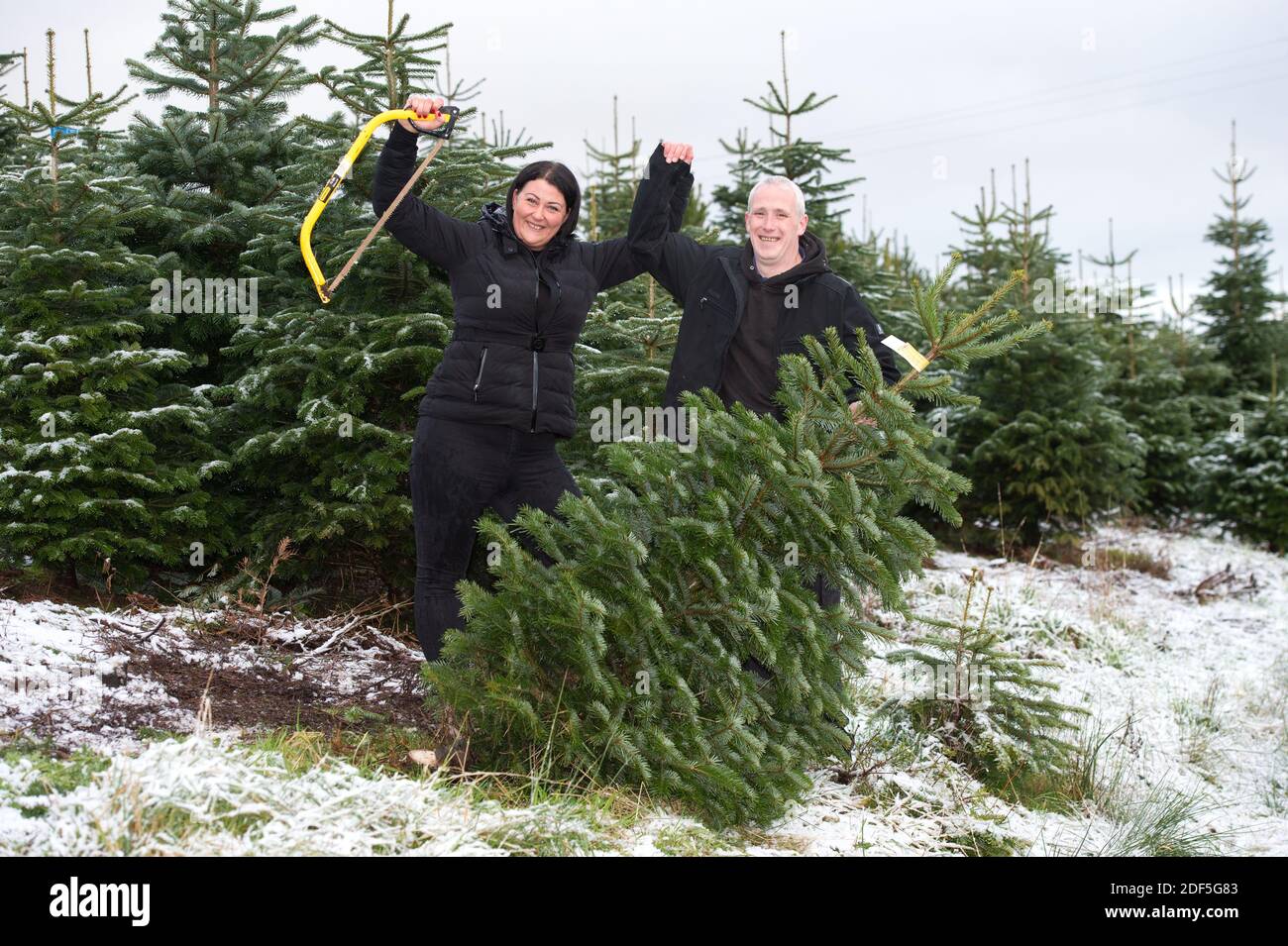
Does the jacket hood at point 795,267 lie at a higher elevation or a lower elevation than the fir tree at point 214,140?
lower

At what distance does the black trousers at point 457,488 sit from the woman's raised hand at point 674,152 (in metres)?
1.32

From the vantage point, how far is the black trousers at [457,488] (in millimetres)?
4621

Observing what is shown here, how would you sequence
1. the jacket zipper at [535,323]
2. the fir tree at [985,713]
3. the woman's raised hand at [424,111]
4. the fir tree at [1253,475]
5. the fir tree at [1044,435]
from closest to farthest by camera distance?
the woman's raised hand at [424,111] → the jacket zipper at [535,323] → the fir tree at [985,713] → the fir tree at [1044,435] → the fir tree at [1253,475]

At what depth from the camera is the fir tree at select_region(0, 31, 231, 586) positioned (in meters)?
6.02

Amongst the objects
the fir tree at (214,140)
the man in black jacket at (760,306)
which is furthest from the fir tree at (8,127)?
the man in black jacket at (760,306)

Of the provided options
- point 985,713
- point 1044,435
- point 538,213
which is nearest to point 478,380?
point 538,213

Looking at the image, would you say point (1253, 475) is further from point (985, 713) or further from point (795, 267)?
point (795, 267)

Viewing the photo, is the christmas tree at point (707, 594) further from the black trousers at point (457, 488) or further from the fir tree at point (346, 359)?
the fir tree at point (346, 359)

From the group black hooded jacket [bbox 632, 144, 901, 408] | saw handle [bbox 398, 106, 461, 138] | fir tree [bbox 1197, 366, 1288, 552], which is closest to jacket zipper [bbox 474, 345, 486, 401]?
black hooded jacket [bbox 632, 144, 901, 408]

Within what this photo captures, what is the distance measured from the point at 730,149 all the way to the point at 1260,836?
847 cm

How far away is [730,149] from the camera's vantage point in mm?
11750

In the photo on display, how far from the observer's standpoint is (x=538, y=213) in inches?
183

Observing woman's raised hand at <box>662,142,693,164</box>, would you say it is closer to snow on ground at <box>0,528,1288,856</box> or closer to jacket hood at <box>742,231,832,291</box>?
jacket hood at <box>742,231,832,291</box>
